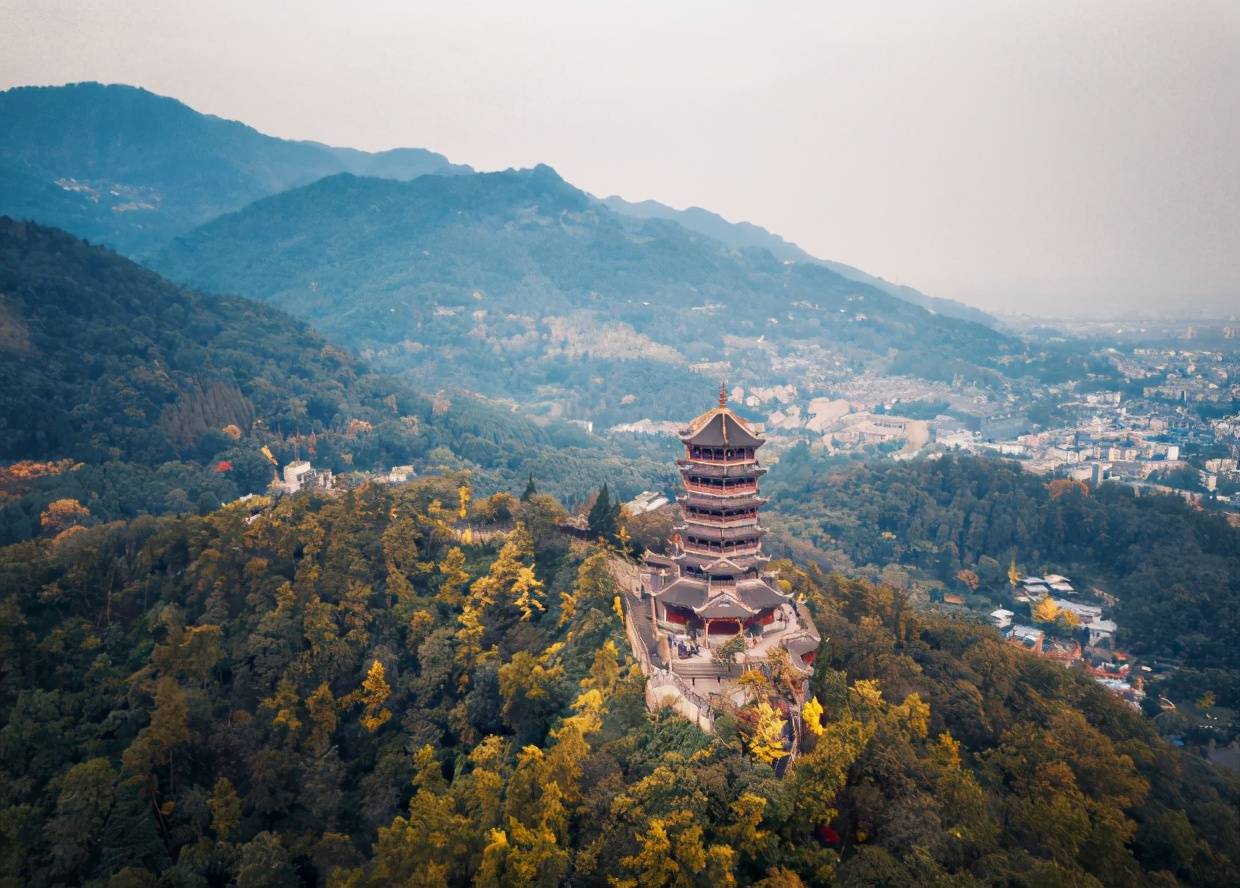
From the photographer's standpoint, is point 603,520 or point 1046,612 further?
point 1046,612

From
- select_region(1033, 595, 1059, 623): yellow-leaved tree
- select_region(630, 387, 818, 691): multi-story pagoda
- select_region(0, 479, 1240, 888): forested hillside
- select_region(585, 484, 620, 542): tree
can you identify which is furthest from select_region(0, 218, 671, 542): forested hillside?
select_region(1033, 595, 1059, 623): yellow-leaved tree

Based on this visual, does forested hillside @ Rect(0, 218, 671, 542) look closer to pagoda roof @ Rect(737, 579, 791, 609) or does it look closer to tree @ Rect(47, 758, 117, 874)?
tree @ Rect(47, 758, 117, 874)

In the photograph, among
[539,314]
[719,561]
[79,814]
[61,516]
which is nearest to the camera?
[79,814]

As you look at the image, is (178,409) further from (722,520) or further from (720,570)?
(720,570)

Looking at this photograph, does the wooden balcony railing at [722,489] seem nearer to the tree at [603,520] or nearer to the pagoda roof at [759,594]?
the pagoda roof at [759,594]

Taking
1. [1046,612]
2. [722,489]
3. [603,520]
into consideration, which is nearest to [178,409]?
[603,520]

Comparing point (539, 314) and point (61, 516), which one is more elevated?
point (539, 314)
